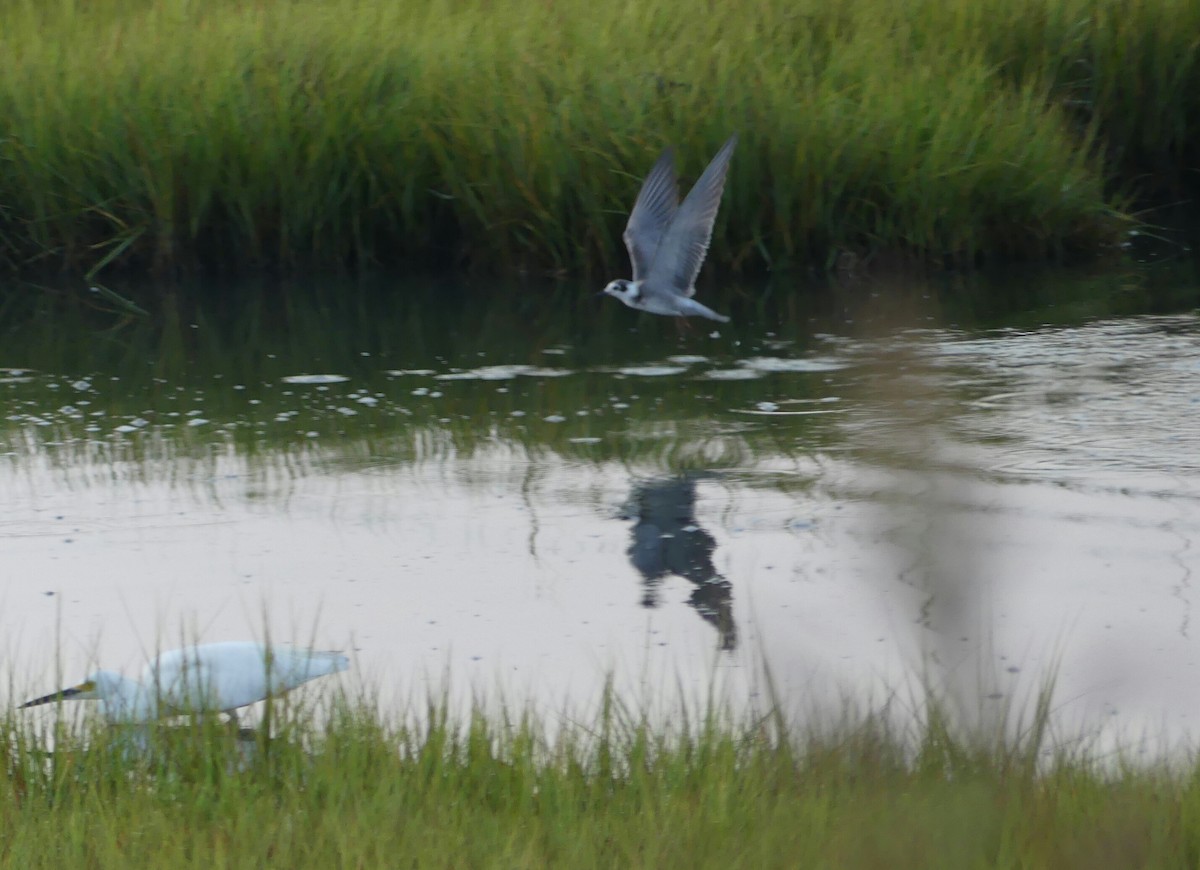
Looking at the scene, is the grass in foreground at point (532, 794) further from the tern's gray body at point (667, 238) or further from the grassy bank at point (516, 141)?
the grassy bank at point (516, 141)

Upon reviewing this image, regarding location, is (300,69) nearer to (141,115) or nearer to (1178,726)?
(141,115)

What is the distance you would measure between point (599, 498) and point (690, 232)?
6.26 ft

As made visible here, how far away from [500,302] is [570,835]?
232 inches

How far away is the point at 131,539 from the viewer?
4730mm

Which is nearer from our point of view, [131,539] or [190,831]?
[190,831]

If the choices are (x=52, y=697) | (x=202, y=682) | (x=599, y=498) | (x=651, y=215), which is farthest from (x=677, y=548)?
(x=651, y=215)

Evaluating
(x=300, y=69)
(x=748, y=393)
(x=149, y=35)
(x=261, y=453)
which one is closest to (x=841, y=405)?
(x=748, y=393)

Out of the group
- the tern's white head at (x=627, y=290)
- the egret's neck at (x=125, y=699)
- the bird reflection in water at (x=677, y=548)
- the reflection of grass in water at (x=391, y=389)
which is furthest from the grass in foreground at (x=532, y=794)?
the tern's white head at (x=627, y=290)

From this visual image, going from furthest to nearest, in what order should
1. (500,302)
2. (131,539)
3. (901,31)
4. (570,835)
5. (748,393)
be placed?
(901,31), (500,302), (748,393), (131,539), (570,835)

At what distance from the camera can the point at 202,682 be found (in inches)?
117

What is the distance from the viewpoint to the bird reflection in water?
4.04 metres

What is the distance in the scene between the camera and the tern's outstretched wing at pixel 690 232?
6438 mm

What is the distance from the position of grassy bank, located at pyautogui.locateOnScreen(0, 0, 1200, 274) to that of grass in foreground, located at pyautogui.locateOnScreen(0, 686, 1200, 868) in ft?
18.5

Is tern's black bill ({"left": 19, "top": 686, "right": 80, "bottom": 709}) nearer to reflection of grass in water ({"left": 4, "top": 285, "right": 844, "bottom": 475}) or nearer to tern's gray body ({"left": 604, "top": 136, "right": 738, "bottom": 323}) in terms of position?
reflection of grass in water ({"left": 4, "top": 285, "right": 844, "bottom": 475})
